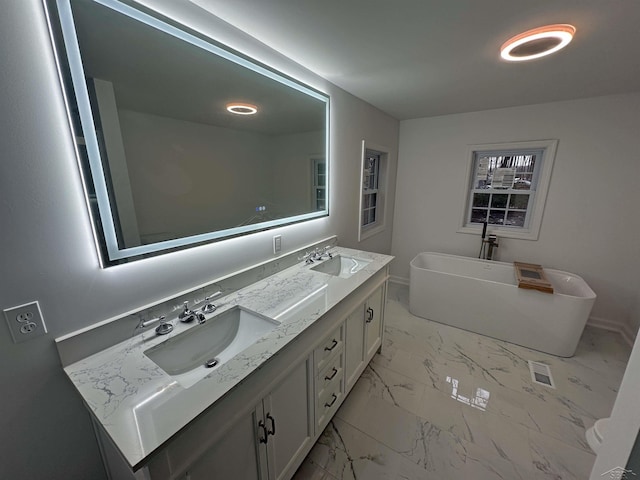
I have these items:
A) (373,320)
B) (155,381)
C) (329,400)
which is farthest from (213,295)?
(373,320)

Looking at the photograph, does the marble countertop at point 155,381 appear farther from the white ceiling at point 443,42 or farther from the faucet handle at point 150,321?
the white ceiling at point 443,42

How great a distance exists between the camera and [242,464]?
3.09 feet

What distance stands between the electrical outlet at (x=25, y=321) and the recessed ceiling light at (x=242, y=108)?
1.16 meters

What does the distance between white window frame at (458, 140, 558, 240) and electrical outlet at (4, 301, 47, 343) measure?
3.69 metres

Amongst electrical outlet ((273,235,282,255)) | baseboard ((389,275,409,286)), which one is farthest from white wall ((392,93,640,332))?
electrical outlet ((273,235,282,255))

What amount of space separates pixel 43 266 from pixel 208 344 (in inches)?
26.0

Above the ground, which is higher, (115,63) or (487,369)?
(115,63)

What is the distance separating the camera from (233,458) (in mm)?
901

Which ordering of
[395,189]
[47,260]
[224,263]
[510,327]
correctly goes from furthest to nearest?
[395,189] < [510,327] < [224,263] < [47,260]

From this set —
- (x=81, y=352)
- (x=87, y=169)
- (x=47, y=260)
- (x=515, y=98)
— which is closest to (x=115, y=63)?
(x=87, y=169)

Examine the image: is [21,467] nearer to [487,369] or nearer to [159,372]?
[159,372]

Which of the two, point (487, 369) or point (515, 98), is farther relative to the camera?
point (515, 98)

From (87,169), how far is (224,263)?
27.6 inches

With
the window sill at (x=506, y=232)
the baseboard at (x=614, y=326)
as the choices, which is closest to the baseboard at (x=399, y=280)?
the window sill at (x=506, y=232)
